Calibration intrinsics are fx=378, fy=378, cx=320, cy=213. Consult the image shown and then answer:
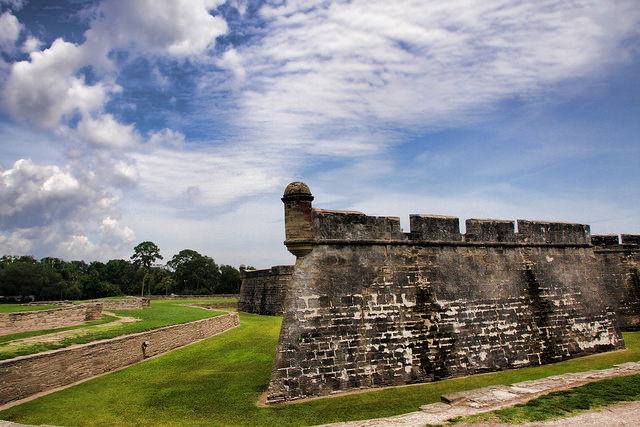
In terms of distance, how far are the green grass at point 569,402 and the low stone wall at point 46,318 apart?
16.7 meters

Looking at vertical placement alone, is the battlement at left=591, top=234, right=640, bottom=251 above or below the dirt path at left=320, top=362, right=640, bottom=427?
above

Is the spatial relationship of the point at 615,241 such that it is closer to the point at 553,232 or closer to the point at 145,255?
the point at 553,232

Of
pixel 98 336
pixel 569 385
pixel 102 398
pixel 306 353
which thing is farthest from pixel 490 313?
pixel 98 336

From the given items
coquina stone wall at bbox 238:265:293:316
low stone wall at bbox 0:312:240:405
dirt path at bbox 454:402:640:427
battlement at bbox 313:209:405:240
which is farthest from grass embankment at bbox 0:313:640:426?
coquina stone wall at bbox 238:265:293:316

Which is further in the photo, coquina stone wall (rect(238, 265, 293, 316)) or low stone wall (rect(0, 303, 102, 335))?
coquina stone wall (rect(238, 265, 293, 316))

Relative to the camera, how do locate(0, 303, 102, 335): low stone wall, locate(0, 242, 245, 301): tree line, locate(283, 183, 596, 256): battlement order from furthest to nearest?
locate(0, 242, 245, 301): tree line → locate(0, 303, 102, 335): low stone wall → locate(283, 183, 596, 256): battlement

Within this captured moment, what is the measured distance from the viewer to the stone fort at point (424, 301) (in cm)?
816

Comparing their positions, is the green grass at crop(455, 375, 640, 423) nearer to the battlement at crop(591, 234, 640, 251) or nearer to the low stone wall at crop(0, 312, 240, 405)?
the low stone wall at crop(0, 312, 240, 405)

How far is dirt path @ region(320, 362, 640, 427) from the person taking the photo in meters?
5.47

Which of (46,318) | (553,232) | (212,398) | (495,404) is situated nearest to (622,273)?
(553,232)

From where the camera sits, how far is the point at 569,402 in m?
6.05

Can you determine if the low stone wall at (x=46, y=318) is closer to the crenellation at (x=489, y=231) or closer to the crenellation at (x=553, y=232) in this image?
the crenellation at (x=489, y=231)

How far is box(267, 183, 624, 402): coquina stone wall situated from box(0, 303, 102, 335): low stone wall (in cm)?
1299

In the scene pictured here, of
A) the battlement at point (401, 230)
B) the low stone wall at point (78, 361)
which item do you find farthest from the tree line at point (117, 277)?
the battlement at point (401, 230)
